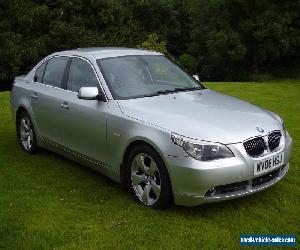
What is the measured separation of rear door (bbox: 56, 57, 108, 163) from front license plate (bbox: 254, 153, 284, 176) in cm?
182

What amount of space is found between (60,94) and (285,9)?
36322 mm

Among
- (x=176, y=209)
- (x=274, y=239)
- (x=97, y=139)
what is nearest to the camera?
Answer: (x=274, y=239)

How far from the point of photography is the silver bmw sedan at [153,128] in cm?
489

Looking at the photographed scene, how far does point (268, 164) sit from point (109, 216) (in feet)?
5.79

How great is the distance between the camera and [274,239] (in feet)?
15.3

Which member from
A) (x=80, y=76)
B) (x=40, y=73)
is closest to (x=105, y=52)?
(x=80, y=76)

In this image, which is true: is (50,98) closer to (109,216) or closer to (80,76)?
(80,76)

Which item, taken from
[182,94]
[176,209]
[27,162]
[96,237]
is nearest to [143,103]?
[182,94]

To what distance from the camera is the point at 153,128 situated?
5.14 metres

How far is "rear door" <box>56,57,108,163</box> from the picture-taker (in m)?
5.87

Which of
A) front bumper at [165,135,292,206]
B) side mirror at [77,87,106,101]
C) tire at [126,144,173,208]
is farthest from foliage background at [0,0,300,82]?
front bumper at [165,135,292,206]

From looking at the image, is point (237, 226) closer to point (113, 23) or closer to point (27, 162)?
point (27, 162)

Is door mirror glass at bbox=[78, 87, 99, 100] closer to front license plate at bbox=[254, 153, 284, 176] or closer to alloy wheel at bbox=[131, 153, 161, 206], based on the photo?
alloy wheel at bbox=[131, 153, 161, 206]

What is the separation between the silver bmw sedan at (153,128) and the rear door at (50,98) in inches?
0.6
